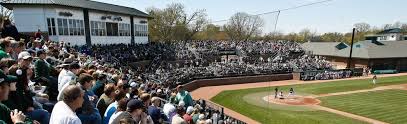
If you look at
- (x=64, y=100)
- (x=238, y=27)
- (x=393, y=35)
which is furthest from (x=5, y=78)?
(x=393, y=35)

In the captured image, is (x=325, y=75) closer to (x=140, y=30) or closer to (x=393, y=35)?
(x=140, y=30)

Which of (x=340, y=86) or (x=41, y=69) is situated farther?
(x=340, y=86)

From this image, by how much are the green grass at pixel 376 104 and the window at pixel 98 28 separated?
23.7 metres

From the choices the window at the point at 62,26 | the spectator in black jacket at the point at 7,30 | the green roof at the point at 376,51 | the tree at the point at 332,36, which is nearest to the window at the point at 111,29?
the window at the point at 62,26

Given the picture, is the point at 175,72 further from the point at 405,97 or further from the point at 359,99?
the point at 405,97

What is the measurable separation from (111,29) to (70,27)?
329 inches

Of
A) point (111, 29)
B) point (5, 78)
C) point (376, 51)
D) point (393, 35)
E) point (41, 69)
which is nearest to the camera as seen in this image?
point (5, 78)

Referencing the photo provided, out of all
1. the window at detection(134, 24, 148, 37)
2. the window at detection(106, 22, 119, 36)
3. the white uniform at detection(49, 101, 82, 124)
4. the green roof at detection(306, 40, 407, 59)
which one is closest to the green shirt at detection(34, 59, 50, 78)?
the white uniform at detection(49, 101, 82, 124)

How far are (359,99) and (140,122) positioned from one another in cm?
2932

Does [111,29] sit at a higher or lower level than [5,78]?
higher

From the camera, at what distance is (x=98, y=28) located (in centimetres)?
3600

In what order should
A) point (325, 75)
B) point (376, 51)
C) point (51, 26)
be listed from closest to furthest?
point (51, 26)
point (325, 75)
point (376, 51)

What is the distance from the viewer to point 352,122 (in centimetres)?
2266

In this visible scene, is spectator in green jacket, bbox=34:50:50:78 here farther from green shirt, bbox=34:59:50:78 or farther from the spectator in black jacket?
the spectator in black jacket
